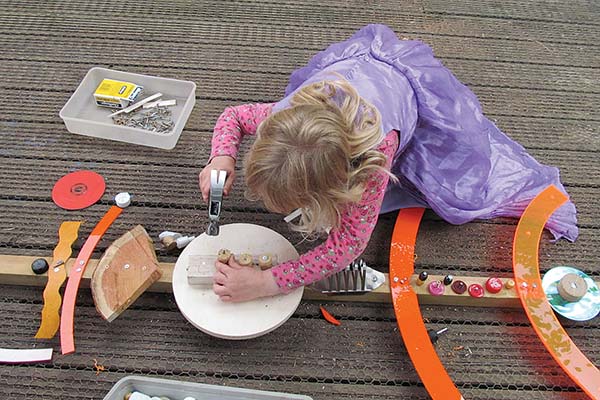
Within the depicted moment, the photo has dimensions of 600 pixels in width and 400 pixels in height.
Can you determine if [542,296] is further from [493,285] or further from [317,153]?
[317,153]

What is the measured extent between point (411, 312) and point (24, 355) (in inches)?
32.1

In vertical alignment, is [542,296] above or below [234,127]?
below

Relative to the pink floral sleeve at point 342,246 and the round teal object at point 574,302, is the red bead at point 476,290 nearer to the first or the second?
the round teal object at point 574,302

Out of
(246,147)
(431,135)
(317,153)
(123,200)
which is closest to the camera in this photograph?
(317,153)

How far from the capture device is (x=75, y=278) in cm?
106

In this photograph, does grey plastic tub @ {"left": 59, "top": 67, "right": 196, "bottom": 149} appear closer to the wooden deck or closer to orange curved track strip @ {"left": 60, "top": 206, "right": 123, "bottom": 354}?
the wooden deck

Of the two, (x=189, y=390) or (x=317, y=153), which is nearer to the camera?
(x=317, y=153)

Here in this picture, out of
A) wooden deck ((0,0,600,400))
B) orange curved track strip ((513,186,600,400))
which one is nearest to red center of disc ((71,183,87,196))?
wooden deck ((0,0,600,400))

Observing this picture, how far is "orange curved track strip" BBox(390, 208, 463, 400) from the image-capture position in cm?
98

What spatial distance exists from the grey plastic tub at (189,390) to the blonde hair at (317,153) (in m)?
0.33

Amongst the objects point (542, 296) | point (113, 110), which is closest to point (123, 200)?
point (113, 110)

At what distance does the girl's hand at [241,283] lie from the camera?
3.12 feet

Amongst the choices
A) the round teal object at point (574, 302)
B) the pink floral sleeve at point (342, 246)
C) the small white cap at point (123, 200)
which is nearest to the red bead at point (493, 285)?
the round teal object at point (574, 302)

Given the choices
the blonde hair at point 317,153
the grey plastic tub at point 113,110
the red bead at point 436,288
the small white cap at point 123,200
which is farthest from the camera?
the grey plastic tub at point 113,110
